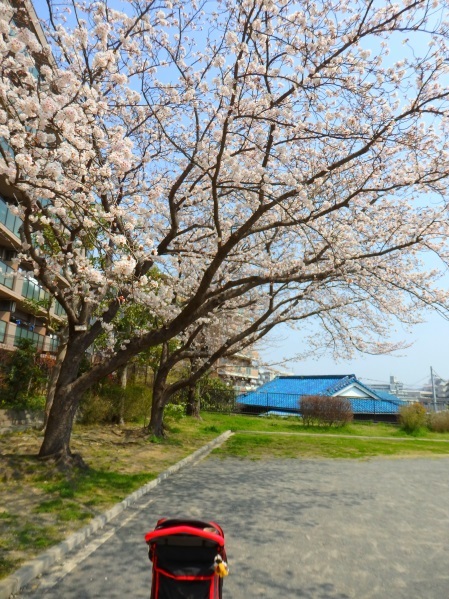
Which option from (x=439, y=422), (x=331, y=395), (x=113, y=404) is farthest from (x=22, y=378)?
(x=331, y=395)

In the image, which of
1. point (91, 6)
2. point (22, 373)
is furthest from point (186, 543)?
point (22, 373)

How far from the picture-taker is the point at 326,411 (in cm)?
2431

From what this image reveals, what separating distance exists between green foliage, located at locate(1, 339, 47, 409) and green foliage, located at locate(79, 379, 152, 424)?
1618 millimetres

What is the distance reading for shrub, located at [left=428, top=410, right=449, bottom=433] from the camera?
24.7 meters

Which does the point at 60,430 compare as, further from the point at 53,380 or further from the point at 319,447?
the point at 319,447

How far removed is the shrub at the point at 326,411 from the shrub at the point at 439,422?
15.5ft

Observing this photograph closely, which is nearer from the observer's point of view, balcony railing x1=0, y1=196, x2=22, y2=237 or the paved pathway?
the paved pathway

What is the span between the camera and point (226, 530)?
19.8ft

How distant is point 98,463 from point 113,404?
733cm

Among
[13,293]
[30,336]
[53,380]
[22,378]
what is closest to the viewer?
[53,380]

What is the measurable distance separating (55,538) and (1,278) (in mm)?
19430

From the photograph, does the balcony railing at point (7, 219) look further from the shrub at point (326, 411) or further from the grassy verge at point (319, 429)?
the shrub at point (326, 411)

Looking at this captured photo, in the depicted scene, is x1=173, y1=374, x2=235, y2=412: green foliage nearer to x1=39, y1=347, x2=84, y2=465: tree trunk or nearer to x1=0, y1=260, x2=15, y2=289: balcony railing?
x1=0, y1=260, x2=15, y2=289: balcony railing

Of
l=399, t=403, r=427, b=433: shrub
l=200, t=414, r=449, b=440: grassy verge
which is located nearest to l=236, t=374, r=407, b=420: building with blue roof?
l=399, t=403, r=427, b=433: shrub
